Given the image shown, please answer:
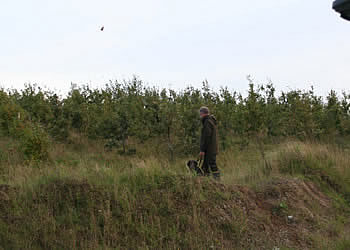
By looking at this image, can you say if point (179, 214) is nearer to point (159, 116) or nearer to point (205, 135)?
point (205, 135)

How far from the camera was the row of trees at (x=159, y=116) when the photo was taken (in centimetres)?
1505

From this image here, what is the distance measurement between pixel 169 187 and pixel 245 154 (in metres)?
9.50

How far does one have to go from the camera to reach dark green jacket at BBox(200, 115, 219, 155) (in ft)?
25.8

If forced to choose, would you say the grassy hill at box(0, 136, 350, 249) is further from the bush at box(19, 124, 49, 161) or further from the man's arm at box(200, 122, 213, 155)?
the bush at box(19, 124, 49, 161)

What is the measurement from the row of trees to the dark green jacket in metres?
6.31

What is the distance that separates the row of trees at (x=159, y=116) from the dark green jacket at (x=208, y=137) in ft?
20.7

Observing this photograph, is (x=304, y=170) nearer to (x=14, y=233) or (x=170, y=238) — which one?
(x=170, y=238)

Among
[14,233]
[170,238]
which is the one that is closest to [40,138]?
[14,233]

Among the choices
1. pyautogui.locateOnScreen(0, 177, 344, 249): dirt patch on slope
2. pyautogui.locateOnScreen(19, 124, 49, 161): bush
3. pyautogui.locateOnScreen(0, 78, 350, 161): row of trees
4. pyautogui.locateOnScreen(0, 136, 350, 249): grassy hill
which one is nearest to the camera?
pyautogui.locateOnScreen(0, 136, 350, 249): grassy hill

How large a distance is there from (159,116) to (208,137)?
24.8 ft

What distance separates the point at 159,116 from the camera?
15.3 metres

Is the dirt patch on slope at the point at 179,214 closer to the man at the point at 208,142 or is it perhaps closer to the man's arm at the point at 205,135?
the man at the point at 208,142

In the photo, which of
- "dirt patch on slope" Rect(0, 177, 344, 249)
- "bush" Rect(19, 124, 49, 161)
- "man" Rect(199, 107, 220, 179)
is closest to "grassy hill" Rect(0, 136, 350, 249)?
"dirt patch on slope" Rect(0, 177, 344, 249)

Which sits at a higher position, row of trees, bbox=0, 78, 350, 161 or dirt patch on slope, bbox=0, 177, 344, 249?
row of trees, bbox=0, 78, 350, 161
